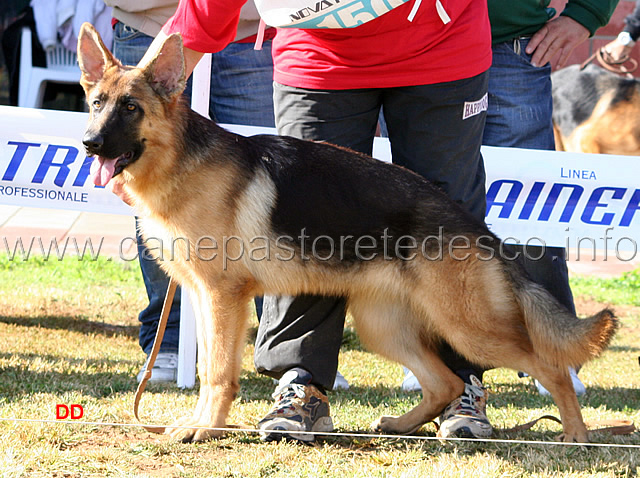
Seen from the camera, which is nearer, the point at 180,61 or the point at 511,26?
the point at 180,61

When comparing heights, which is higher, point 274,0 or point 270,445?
point 274,0

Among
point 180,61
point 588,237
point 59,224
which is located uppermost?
point 180,61

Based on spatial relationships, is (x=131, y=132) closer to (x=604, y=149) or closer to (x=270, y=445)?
(x=270, y=445)

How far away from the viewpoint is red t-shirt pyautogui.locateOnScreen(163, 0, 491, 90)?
3.00 m

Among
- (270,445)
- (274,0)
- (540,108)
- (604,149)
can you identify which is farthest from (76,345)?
(604,149)

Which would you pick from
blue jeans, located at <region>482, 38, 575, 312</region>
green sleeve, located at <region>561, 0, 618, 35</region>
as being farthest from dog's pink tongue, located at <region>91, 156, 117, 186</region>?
green sleeve, located at <region>561, 0, 618, 35</region>

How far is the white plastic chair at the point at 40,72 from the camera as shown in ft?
29.3

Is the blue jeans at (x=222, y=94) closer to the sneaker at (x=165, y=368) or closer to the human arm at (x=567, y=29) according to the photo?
the sneaker at (x=165, y=368)

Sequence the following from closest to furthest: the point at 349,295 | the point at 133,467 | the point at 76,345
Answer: the point at 133,467 < the point at 349,295 < the point at 76,345

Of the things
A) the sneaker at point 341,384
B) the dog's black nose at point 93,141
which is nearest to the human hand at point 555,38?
the sneaker at point 341,384

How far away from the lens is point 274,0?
2855 mm

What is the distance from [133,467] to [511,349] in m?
1.53

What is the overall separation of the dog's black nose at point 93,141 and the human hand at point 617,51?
20.8 feet

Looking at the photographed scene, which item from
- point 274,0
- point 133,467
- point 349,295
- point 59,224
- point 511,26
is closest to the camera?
point 133,467
